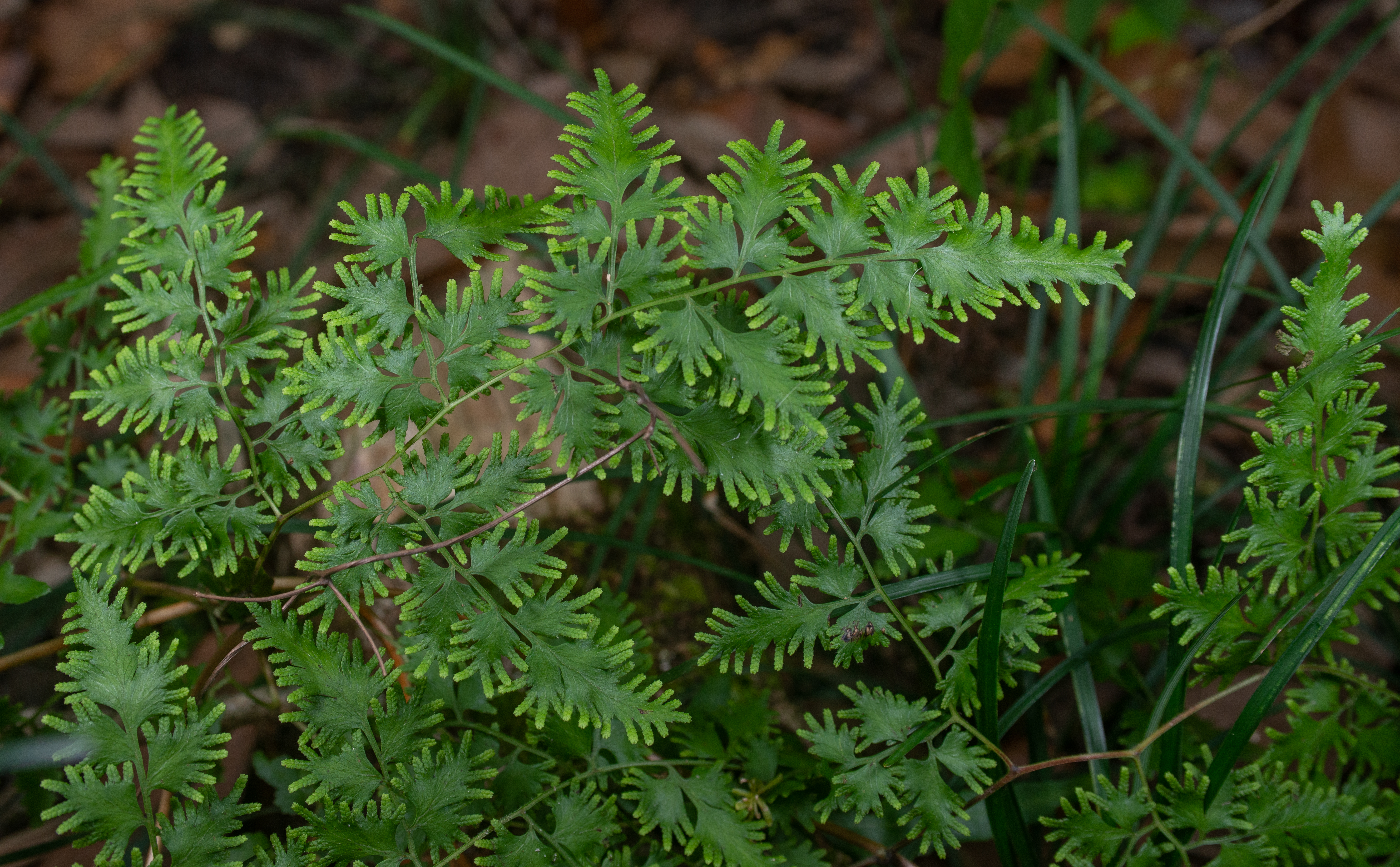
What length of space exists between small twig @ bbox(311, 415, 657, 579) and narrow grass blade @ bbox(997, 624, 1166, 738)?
0.68m

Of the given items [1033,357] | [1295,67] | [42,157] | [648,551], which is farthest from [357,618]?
[1295,67]

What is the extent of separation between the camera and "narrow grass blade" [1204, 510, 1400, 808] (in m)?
1.09

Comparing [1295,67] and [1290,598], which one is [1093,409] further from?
[1295,67]

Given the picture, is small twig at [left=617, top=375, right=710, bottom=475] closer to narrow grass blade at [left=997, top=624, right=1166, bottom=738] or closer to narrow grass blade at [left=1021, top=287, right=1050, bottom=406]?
narrow grass blade at [left=997, top=624, right=1166, bottom=738]

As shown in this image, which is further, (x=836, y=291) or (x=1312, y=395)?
(x=1312, y=395)

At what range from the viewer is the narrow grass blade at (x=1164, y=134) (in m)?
1.88

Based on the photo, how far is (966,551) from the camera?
1.47 m

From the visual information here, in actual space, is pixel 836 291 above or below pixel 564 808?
above

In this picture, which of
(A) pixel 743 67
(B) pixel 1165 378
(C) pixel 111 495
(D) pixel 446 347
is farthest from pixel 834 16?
(C) pixel 111 495

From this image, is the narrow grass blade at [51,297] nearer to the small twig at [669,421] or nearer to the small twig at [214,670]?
the small twig at [214,670]

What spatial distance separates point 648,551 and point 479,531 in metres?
0.50

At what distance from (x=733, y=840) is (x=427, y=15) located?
3167 millimetres

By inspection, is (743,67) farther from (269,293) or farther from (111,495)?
(111,495)

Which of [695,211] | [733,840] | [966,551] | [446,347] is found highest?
[695,211]
